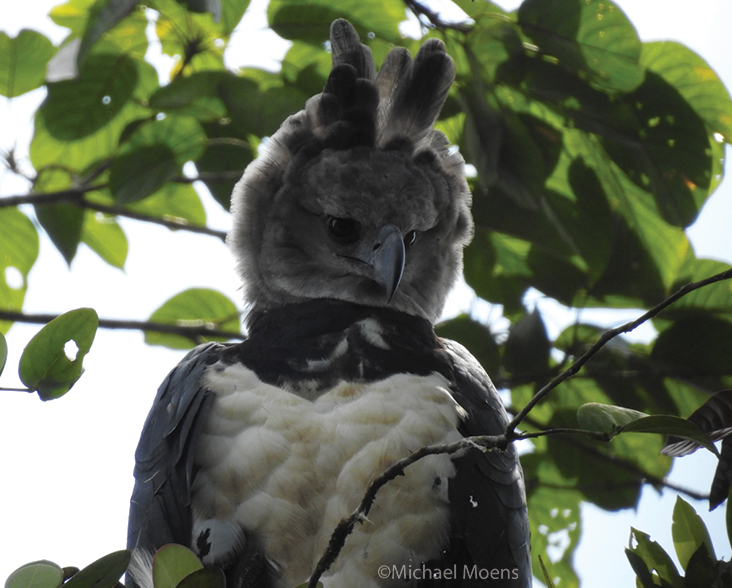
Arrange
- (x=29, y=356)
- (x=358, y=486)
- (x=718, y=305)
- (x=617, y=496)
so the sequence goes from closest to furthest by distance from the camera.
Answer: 1. (x=29, y=356)
2. (x=358, y=486)
3. (x=718, y=305)
4. (x=617, y=496)

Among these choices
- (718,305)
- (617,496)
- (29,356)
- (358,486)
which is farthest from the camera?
(617,496)

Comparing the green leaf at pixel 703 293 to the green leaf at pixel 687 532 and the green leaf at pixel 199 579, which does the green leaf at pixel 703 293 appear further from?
the green leaf at pixel 199 579

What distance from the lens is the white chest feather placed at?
1.73 m

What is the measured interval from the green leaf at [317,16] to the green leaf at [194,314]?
0.94 metres

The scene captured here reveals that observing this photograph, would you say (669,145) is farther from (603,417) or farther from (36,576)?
(36,576)

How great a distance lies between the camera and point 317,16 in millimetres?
2455

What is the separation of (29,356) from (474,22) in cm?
164

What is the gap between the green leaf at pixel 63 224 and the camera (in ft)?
8.27

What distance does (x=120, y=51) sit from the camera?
2488 mm

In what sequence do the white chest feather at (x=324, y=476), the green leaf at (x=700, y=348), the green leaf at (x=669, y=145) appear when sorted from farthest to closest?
the green leaf at (x=700, y=348), the green leaf at (x=669, y=145), the white chest feather at (x=324, y=476)

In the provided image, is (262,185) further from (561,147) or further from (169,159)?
(561,147)

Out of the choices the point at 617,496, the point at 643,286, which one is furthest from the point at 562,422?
the point at 643,286

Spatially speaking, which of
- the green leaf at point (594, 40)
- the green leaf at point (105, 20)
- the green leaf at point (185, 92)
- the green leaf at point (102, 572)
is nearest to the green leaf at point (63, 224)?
the green leaf at point (185, 92)

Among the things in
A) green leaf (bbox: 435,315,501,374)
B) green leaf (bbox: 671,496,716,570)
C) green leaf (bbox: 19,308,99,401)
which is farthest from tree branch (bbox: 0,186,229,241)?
green leaf (bbox: 671,496,716,570)
